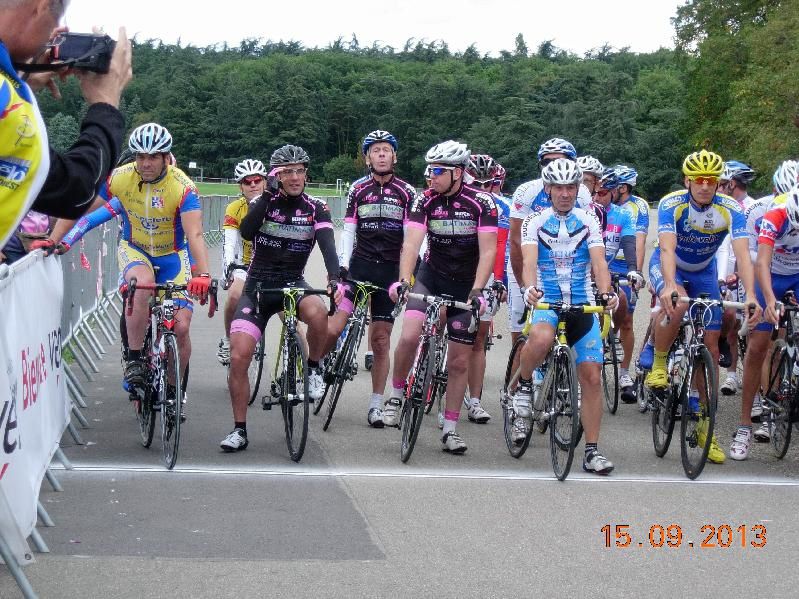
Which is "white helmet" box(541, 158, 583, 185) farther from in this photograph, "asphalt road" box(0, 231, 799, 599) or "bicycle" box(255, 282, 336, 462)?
"asphalt road" box(0, 231, 799, 599)

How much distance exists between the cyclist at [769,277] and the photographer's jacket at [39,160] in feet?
21.0

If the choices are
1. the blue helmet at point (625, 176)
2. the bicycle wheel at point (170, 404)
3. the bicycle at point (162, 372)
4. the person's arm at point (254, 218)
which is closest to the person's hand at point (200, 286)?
the bicycle at point (162, 372)

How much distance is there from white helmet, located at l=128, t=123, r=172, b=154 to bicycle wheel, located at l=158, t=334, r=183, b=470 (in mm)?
1512

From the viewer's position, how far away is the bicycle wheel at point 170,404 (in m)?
→ 8.00

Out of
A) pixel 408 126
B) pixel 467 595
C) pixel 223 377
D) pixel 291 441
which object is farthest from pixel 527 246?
pixel 408 126

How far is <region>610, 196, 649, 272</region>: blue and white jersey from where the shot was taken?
1246cm

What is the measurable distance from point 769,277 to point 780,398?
0.89 meters

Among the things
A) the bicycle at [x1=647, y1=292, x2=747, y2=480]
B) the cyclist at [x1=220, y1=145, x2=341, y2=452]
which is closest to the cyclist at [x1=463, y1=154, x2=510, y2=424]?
the cyclist at [x1=220, y1=145, x2=341, y2=452]

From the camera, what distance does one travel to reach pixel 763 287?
8867mm

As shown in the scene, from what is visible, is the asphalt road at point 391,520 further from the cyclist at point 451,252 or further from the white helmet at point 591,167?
the white helmet at point 591,167

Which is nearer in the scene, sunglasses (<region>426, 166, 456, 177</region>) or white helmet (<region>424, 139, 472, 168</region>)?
white helmet (<region>424, 139, 472, 168</region>)

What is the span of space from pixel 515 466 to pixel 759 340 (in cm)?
233

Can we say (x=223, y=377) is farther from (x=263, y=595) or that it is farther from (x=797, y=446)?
(x=263, y=595)

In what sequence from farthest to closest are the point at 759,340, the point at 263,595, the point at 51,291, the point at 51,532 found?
the point at 759,340 → the point at 51,291 → the point at 51,532 → the point at 263,595
